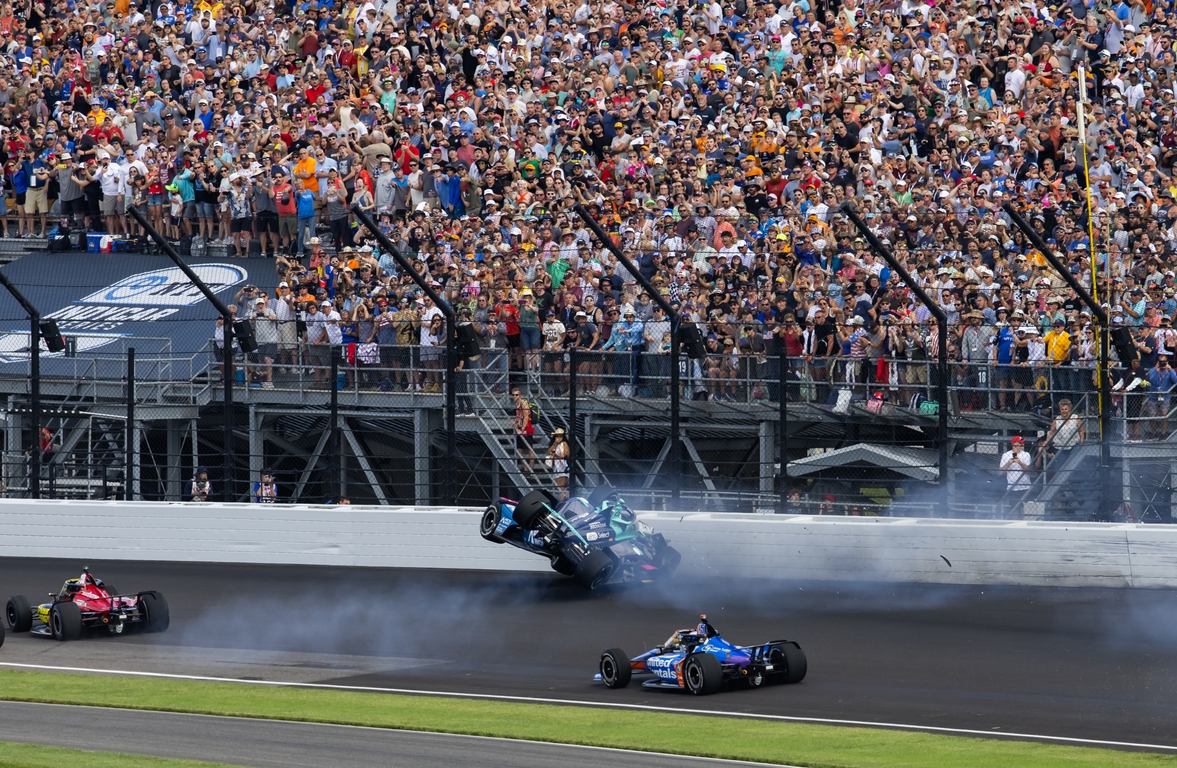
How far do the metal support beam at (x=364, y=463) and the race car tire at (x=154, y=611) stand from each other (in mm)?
4359

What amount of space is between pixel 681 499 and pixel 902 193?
18.3ft

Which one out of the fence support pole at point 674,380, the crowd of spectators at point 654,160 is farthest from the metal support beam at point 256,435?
the fence support pole at point 674,380

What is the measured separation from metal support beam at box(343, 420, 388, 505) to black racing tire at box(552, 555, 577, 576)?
3955mm

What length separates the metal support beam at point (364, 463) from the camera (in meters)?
19.9

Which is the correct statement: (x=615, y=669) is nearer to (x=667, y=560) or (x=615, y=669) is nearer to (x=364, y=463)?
(x=667, y=560)

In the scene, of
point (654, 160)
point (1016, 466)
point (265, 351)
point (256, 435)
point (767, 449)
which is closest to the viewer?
point (1016, 466)

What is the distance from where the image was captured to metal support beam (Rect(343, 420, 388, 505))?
19.9m

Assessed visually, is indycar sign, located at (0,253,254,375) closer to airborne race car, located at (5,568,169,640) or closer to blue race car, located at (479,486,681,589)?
airborne race car, located at (5,568,169,640)

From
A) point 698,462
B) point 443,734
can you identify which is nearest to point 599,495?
point 698,462

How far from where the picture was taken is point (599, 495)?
16969 millimetres

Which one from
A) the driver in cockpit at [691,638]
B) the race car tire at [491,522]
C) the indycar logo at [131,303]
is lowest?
the driver in cockpit at [691,638]

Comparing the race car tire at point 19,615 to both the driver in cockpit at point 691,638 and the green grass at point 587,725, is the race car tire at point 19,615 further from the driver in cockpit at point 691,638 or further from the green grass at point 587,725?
the driver in cockpit at point 691,638

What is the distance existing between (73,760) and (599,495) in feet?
25.0

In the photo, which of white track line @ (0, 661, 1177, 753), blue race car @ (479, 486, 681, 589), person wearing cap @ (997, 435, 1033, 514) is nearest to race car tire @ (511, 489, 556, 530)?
blue race car @ (479, 486, 681, 589)
